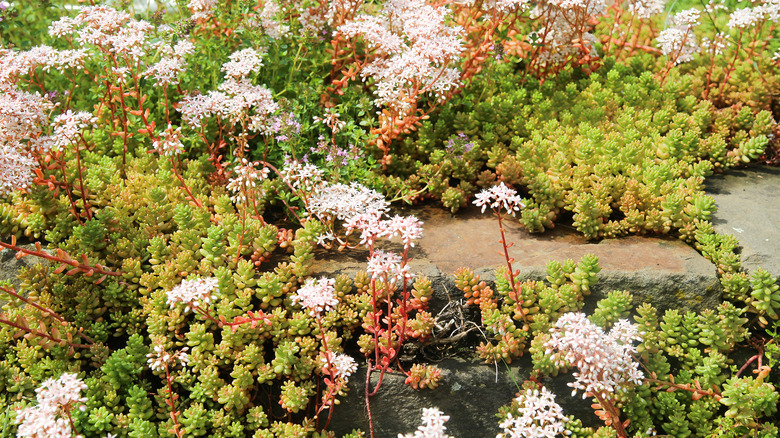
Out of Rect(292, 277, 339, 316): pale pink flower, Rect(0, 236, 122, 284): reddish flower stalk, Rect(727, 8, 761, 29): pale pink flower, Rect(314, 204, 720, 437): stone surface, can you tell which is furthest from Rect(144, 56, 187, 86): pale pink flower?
Rect(727, 8, 761, 29): pale pink flower

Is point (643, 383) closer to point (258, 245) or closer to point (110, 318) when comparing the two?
point (258, 245)

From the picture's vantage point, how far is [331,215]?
12.6 ft

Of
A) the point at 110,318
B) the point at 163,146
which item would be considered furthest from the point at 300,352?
the point at 163,146

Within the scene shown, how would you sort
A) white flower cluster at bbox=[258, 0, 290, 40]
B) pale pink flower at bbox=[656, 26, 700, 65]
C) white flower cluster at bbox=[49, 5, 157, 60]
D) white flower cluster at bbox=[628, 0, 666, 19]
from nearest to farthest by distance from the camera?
white flower cluster at bbox=[49, 5, 157, 60] → white flower cluster at bbox=[258, 0, 290, 40] → pale pink flower at bbox=[656, 26, 700, 65] → white flower cluster at bbox=[628, 0, 666, 19]

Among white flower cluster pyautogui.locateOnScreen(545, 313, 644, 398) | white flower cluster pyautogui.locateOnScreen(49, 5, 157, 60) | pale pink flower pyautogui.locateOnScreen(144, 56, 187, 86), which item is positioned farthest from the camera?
pale pink flower pyautogui.locateOnScreen(144, 56, 187, 86)

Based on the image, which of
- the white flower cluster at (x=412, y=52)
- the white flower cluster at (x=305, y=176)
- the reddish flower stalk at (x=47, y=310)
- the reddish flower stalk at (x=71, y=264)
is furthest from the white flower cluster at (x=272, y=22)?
the reddish flower stalk at (x=47, y=310)

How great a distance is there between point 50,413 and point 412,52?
292 cm

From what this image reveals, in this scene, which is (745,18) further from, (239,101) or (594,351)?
(239,101)

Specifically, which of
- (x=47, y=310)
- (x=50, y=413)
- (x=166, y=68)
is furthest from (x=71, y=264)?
(x=166, y=68)

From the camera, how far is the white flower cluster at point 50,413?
2447 mm

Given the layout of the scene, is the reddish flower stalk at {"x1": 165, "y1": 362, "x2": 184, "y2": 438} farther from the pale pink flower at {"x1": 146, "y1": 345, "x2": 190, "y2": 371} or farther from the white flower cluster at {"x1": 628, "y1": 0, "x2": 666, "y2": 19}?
the white flower cluster at {"x1": 628, "y1": 0, "x2": 666, "y2": 19}

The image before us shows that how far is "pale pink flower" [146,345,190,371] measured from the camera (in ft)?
9.82

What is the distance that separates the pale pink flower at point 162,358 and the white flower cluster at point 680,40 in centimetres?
458

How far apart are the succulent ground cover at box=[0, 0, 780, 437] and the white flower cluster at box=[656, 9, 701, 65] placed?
0.03 meters
